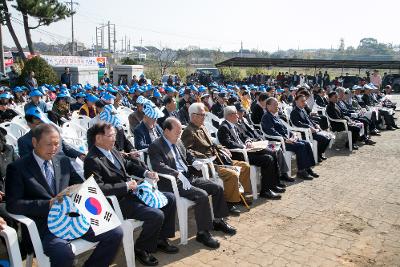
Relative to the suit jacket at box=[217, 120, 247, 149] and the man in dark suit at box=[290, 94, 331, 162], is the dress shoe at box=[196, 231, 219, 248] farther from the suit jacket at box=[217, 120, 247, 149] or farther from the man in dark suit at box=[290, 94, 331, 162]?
the man in dark suit at box=[290, 94, 331, 162]

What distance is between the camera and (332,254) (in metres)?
4.33

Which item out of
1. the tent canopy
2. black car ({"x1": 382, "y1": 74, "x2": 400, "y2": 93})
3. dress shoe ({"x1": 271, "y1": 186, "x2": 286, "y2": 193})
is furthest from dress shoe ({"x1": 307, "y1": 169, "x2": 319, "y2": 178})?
black car ({"x1": 382, "y1": 74, "x2": 400, "y2": 93})

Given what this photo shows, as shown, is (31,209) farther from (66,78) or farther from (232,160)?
(66,78)

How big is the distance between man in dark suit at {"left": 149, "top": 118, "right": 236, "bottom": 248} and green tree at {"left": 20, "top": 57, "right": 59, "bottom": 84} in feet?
48.1

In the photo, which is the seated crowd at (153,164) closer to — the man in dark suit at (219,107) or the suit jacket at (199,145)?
the suit jacket at (199,145)

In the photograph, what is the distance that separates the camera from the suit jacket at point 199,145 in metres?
5.58

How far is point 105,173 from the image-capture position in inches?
157

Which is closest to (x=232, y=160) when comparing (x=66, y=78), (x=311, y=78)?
(x=66, y=78)

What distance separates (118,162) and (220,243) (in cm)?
150

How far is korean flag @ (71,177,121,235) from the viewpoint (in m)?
3.23

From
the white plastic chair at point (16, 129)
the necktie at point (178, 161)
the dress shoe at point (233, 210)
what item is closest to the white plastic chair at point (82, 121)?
the white plastic chair at point (16, 129)

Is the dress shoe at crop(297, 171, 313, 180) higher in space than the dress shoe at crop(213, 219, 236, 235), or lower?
higher

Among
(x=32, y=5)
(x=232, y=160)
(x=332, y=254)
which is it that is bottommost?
(x=332, y=254)

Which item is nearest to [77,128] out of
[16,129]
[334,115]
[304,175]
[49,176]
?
[16,129]
